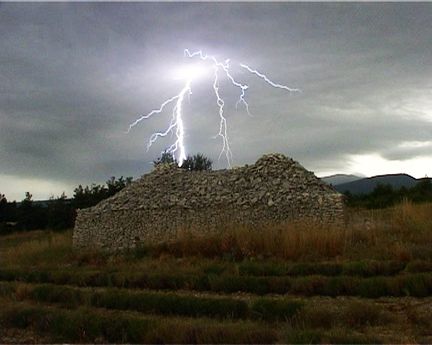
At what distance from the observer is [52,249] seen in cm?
2195

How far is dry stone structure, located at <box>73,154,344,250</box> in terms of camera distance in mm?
18297

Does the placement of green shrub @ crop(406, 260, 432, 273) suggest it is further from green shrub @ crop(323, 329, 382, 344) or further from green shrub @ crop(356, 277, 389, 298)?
green shrub @ crop(323, 329, 382, 344)

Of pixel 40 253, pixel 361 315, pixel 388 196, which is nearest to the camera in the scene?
pixel 361 315

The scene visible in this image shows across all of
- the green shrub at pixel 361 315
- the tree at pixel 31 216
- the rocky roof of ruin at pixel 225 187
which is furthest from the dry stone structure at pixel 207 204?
the tree at pixel 31 216

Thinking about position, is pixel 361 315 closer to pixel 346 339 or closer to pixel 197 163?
pixel 346 339

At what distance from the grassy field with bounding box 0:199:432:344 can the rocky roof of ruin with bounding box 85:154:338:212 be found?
6.65 ft

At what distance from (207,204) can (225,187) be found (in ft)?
5.20

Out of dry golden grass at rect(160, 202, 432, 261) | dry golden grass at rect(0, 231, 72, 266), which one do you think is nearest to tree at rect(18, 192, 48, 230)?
→ dry golden grass at rect(0, 231, 72, 266)

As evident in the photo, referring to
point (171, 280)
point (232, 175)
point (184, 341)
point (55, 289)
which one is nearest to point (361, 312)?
point (184, 341)

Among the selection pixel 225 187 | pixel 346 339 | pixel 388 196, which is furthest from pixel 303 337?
pixel 388 196

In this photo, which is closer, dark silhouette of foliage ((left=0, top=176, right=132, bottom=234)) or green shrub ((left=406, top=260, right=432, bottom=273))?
green shrub ((left=406, top=260, right=432, bottom=273))

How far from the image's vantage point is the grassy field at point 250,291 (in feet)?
23.2

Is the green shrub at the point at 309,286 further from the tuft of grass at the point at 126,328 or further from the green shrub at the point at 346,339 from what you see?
the green shrub at the point at 346,339

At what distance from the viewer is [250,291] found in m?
10.3
